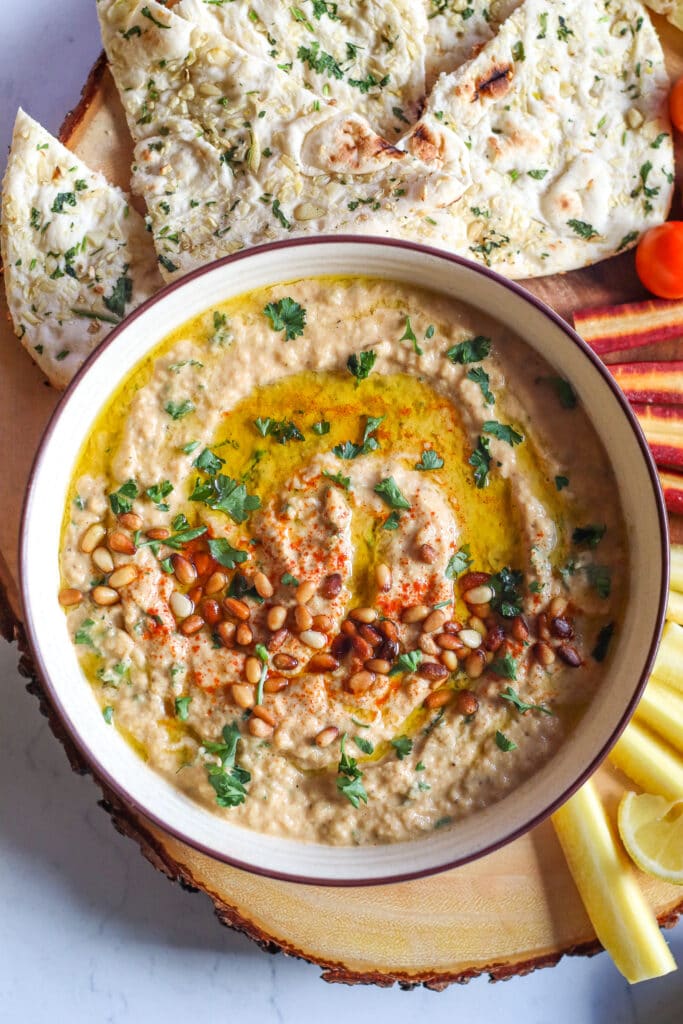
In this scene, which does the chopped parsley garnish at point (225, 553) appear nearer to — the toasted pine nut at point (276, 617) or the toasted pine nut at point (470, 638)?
the toasted pine nut at point (276, 617)

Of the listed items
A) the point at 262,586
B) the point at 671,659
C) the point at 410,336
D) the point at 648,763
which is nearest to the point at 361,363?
the point at 410,336

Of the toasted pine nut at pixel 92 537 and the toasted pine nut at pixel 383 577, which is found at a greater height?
the toasted pine nut at pixel 92 537

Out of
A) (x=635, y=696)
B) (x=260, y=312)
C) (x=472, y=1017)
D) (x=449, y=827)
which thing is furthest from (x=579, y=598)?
(x=472, y=1017)

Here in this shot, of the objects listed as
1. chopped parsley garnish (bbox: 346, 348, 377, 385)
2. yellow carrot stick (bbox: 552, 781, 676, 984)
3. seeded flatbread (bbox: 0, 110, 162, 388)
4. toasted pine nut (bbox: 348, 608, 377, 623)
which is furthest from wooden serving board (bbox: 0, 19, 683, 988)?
chopped parsley garnish (bbox: 346, 348, 377, 385)

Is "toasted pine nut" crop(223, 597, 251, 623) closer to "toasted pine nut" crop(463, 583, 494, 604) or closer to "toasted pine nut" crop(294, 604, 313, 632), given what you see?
"toasted pine nut" crop(294, 604, 313, 632)

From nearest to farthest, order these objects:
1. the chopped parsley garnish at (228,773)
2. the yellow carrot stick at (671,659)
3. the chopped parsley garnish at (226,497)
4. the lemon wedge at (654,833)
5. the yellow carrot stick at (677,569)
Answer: the chopped parsley garnish at (228,773)
the chopped parsley garnish at (226,497)
the lemon wedge at (654,833)
the yellow carrot stick at (671,659)
the yellow carrot stick at (677,569)

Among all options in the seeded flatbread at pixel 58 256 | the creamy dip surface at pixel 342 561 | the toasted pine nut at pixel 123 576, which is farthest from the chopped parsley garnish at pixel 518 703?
the seeded flatbread at pixel 58 256
